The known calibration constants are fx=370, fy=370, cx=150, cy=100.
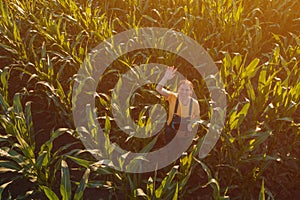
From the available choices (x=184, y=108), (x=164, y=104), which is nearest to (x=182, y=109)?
(x=184, y=108)

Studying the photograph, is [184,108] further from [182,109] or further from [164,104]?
[164,104]

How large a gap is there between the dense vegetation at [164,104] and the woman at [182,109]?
139mm

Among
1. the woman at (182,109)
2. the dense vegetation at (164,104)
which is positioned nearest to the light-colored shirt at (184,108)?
the woman at (182,109)

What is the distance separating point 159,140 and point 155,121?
42 centimetres

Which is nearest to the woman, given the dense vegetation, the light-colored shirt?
the light-colored shirt

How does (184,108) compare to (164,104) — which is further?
(164,104)

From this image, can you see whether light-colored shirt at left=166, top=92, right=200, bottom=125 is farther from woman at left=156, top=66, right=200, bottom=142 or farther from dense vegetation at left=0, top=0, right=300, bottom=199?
dense vegetation at left=0, top=0, right=300, bottom=199

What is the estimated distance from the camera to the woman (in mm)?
2518

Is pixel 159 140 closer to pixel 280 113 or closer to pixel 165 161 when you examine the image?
pixel 165 161

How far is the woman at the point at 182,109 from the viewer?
252 centimetres

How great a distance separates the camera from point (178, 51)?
11.5ft

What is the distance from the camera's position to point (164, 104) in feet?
9.68

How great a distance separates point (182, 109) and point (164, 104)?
0.40 meters

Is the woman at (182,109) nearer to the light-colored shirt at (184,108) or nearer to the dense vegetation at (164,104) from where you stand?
the light-colored shirt at (184,108)
